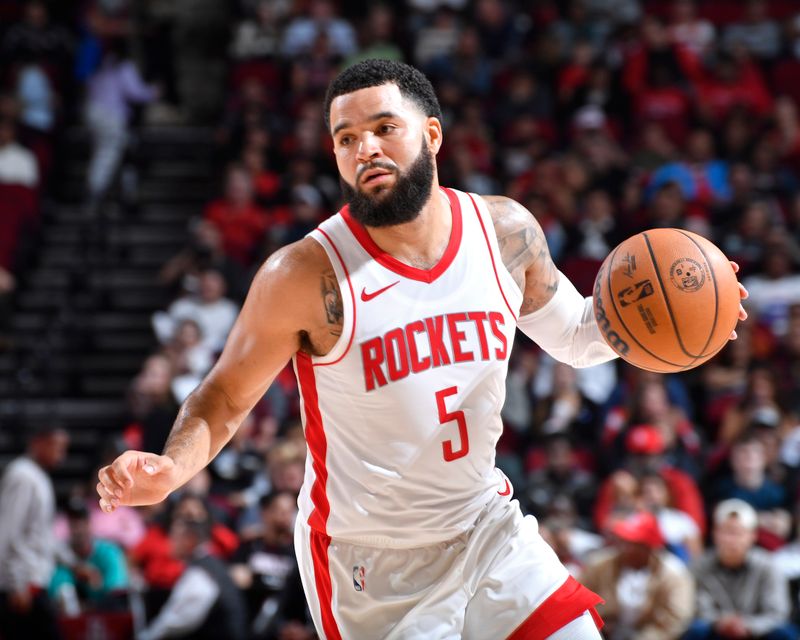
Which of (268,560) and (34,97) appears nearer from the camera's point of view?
(268,560)

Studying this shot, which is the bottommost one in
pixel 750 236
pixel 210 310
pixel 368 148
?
pixel 368 148

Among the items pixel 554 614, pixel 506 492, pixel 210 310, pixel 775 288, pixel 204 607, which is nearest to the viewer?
pixel 554 614

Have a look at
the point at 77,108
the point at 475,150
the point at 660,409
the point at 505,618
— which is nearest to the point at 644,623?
the point at 660,409

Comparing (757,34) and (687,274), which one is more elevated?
(757,34)

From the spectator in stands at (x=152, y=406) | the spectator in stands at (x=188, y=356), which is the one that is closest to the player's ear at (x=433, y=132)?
the spectator in stands at (x=152, y=406)

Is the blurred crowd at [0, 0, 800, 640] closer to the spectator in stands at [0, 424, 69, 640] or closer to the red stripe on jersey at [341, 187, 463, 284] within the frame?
the spectator in stands at [0, 424, 69, 640]

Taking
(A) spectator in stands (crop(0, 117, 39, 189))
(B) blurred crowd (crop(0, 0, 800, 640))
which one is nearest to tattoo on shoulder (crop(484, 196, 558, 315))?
(B) blurred crowd (crop(0, 0, 800, 640))

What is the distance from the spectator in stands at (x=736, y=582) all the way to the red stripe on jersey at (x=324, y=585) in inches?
151

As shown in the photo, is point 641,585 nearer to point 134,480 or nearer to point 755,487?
point 755,487

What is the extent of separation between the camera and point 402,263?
3645mm

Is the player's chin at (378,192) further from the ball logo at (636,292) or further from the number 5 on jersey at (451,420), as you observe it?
the ball logo at (636,292)

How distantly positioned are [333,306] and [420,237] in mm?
373

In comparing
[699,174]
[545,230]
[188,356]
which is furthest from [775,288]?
[188,356]

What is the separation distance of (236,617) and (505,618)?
389 cm
